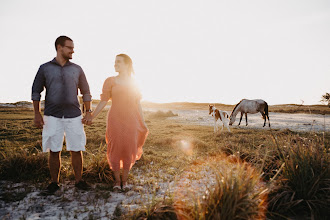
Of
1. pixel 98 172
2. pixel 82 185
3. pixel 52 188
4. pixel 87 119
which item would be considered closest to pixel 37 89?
pixel 87 119

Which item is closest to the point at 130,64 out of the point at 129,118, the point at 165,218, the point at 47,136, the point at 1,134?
the point at 129,118

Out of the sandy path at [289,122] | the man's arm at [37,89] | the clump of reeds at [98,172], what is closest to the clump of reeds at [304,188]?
the clump of reeds at [98,172]

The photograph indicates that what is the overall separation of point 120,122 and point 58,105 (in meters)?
1.11

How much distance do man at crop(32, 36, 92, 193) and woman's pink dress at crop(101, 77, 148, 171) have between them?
1.78 ft

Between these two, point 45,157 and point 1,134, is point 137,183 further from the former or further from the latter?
point 1,134

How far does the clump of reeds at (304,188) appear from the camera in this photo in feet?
9.52

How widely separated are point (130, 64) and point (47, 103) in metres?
1.63

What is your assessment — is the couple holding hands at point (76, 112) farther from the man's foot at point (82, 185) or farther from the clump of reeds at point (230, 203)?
the clump of reeds at point (230, 203)

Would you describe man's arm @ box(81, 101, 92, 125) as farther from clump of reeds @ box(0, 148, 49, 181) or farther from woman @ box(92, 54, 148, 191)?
clump of reeds @ box(0, 148, 49, 181)

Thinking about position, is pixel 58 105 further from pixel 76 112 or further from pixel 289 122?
pixel 289 122

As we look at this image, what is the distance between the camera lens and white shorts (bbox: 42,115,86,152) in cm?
371

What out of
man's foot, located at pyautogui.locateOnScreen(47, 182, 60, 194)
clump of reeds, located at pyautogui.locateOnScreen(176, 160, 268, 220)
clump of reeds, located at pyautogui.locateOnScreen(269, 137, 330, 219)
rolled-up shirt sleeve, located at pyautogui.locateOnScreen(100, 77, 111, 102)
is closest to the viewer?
clump of reeds, located at pyautogui.locateOnScreen(176, 160, 268, 220)

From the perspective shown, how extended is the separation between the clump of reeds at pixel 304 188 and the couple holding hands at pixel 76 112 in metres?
2.60

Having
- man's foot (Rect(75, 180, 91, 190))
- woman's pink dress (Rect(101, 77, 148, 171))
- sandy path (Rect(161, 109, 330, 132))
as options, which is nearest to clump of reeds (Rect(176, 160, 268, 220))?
woman's pink dress (Rect(101, 77, 148, 171))
